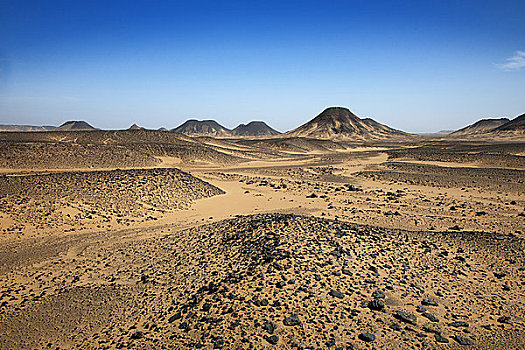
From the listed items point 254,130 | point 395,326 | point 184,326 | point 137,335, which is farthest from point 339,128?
point 137,335

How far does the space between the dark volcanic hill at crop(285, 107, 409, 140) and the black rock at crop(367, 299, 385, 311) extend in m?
103

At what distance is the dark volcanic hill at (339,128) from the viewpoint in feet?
362

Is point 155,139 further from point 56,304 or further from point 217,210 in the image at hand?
point 56,304

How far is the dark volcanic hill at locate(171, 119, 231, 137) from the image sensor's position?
15525 centimetres

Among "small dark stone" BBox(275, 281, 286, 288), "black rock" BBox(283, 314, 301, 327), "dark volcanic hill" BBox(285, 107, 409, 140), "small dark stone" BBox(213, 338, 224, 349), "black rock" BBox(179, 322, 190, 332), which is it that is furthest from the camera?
"dark volcanic hill" BBox(285, 107, 409, 140)

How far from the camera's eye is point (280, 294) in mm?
6531

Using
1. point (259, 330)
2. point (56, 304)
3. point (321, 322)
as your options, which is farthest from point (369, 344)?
point (56, 304)

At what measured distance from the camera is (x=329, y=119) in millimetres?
121875

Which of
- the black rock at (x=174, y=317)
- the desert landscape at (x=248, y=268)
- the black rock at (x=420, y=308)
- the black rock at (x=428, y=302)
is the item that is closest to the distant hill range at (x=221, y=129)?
the desert landscape at (x=248, y=268)

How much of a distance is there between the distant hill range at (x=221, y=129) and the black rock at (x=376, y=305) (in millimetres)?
149319

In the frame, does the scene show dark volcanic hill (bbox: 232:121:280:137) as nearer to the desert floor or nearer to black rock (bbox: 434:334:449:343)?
the desert floor

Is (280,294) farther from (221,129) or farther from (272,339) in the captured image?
(221,129)

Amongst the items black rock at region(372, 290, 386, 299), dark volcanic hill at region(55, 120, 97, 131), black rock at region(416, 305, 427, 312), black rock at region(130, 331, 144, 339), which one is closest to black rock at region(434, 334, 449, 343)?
black rock at region(416, 305, 427, 312)

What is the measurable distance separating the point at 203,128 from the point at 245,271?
6112 inches
